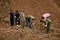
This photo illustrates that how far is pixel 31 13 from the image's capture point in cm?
2550

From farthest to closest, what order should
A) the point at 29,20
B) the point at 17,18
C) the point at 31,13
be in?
the point at 31,13 → the point at 17,18 → the point at 29,20

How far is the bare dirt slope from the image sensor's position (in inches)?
771

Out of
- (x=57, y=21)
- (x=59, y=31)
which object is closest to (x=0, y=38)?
(x=59, y=31)

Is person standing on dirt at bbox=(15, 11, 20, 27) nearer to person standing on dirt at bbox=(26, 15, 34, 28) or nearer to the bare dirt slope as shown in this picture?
person standing on dirt at bbox=(26, 15, 34, 28)

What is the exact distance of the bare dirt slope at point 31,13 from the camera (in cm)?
1958

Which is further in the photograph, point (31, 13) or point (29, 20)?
point (31, 13)

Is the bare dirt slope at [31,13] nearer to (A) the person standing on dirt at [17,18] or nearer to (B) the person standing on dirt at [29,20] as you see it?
(B) the person standing on dirt at [29,20]

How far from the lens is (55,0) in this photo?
89.9ft

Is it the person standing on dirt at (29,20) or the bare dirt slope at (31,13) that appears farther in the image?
the person standing on dirt at (29,20)

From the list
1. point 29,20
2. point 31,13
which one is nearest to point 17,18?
point 29,20

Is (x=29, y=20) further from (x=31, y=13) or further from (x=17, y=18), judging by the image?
(x=31, y=13)

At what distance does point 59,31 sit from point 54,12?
→ 4688 mm

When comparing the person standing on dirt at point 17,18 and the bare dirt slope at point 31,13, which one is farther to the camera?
the person standing on dirt at point 17,18

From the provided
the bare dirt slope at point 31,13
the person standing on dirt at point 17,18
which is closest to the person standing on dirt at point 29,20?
the bare dirt slope at point 31,13
